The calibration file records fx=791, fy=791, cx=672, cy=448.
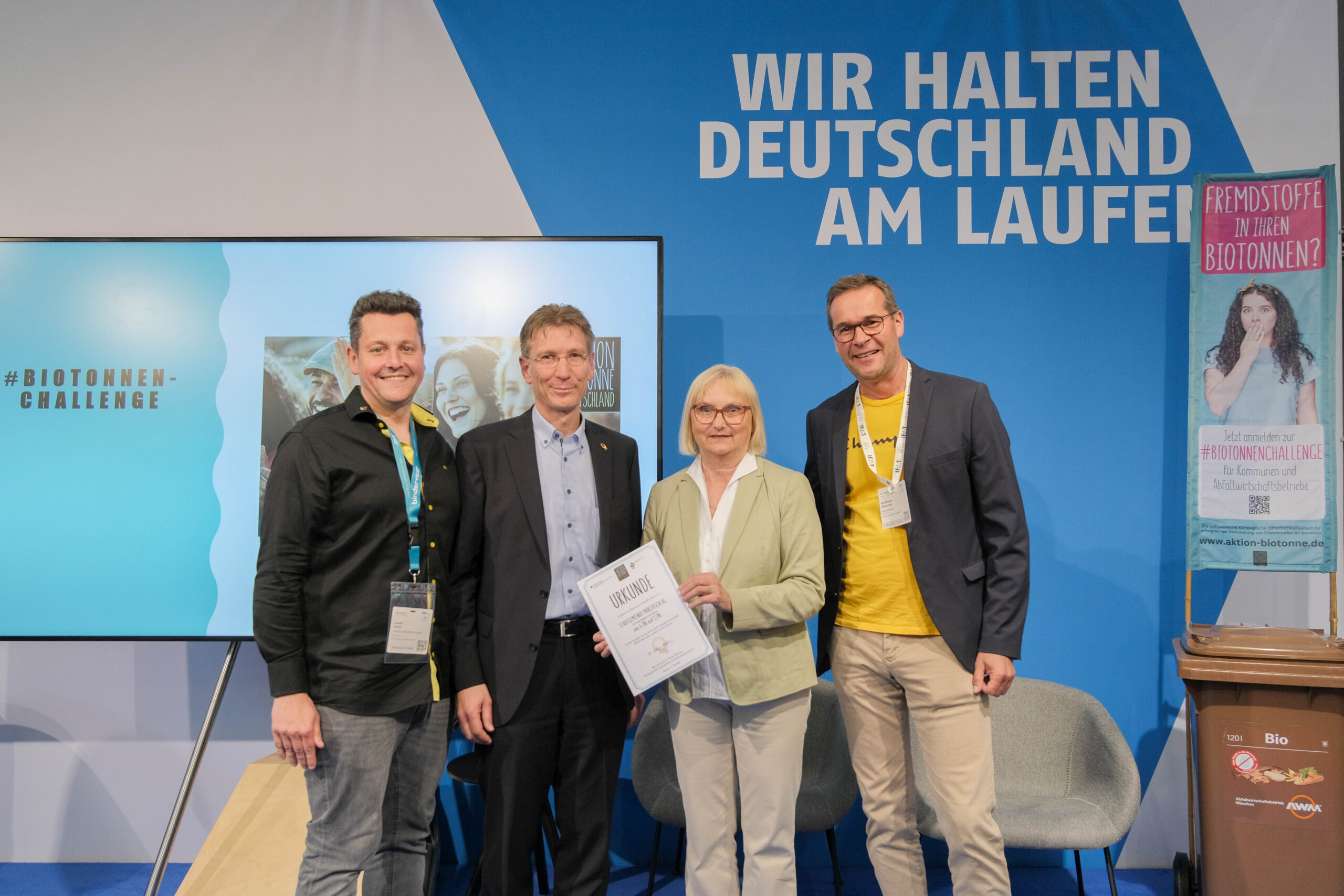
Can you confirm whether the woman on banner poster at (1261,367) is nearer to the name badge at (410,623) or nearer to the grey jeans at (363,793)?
the name badge at (410,623)

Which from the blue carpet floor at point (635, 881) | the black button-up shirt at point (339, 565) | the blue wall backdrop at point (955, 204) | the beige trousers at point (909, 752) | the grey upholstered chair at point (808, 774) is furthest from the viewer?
the blue wall backdrop at point (955, 204)

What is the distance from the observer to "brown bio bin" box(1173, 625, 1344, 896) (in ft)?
9.07

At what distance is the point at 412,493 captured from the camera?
6.93 ft

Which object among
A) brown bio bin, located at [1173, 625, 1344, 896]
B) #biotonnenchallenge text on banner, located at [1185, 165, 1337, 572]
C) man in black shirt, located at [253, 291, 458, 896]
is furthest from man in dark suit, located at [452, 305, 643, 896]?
#biotonnenchallenge text on banner, located at [1185, 165, 1337, 572]

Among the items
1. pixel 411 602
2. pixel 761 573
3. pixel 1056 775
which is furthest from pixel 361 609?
pixel 1056 775

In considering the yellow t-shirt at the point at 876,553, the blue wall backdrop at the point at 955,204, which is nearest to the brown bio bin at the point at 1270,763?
the blue wall backdrop at the point at 955,204

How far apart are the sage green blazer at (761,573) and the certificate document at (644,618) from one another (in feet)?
0.41

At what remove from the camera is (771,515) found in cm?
228

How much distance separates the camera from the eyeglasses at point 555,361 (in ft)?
7.28

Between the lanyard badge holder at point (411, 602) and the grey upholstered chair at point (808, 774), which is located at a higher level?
the lanyard badge holder at point (411, 602)

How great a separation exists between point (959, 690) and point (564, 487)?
129cm

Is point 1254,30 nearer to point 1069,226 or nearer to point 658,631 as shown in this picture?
point 1069,226

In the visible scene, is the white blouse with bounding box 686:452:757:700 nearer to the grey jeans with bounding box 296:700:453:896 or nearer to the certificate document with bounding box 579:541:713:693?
the certificate document with bounding box 579:541:713:693

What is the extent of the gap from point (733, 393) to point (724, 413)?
0.06 meters
